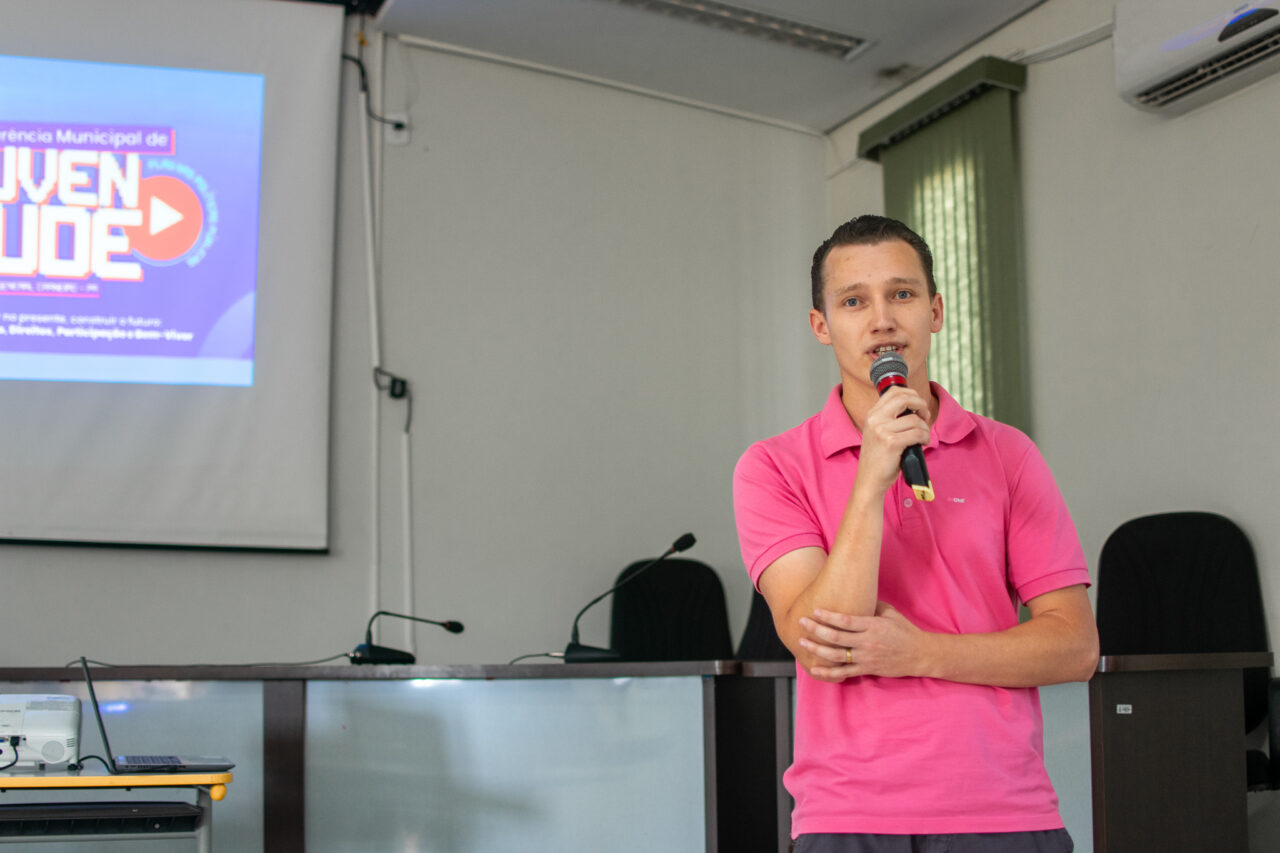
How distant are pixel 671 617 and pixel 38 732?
2580 mm

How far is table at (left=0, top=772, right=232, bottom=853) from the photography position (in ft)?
6.14

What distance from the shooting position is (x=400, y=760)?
101 inches

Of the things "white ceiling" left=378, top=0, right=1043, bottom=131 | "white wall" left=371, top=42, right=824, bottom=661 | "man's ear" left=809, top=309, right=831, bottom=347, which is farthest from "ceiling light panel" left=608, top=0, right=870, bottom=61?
"man's ear" left=809, top=309, right=831, bottom=347

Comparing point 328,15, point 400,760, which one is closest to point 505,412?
point 328,15

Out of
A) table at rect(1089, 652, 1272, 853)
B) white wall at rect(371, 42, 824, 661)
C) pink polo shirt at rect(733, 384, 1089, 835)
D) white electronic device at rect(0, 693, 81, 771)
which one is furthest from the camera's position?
white wall at rect(371, 42, 824, 661)

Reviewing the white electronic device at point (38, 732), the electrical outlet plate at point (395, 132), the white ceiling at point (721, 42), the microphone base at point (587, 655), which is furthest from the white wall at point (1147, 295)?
the white electronic device at point (38, 732)

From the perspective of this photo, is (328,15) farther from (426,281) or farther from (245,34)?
(426,281)

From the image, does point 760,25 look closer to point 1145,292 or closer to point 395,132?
point 395,132

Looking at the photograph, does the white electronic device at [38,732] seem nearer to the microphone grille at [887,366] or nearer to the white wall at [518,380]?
the microphone grille at [887,366]

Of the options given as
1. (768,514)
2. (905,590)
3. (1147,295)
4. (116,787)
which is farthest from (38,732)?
(1147,295)

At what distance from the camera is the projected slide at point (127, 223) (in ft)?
12.7

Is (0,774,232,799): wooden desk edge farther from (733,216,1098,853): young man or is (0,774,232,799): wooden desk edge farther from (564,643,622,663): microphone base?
(733,216,1098,853): young man

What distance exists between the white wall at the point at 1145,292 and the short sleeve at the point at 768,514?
8.53 ft

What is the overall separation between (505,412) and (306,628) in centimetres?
111
